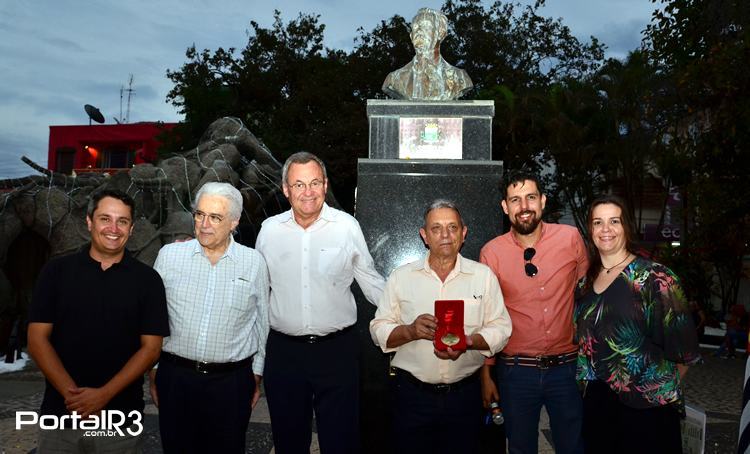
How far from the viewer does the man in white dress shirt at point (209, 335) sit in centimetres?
309

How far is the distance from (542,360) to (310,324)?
128 centimetres

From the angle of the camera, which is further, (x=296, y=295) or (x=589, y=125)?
(x=589, y=125)

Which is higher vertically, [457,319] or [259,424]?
[457,319]

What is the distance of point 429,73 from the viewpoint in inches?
228

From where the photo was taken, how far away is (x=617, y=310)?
2.91 m

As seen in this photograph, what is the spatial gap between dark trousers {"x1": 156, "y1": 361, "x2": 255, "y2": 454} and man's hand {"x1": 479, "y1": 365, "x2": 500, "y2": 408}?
135 centimetres

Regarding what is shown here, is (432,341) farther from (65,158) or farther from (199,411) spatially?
(65,158)

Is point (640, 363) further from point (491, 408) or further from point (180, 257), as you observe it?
point (180, 257)

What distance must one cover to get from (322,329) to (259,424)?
2.92 meters

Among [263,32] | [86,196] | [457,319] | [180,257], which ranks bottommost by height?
[457,319]

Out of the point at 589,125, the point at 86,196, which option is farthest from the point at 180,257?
the point at 589,125

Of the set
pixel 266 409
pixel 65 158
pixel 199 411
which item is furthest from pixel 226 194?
pixel 65 158

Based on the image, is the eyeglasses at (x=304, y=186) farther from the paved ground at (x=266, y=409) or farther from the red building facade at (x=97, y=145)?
the red building facade at (x=97, y=145)

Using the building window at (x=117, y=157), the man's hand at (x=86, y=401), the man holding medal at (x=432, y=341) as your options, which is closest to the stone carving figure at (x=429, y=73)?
the man holding medal at (x=432, y=341)
